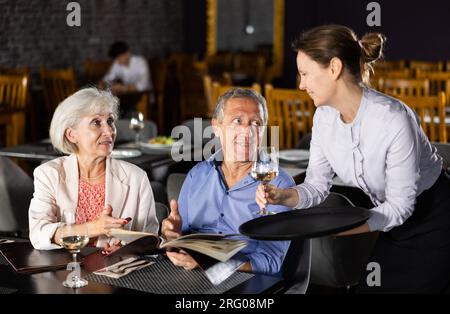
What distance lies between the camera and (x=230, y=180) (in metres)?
2.39

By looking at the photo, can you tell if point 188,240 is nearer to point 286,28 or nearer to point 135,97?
point 135,97

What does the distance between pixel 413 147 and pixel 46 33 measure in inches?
244

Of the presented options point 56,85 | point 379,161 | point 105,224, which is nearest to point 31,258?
point 105,224

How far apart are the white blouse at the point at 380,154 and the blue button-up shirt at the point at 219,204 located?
Result: 15 centimetres

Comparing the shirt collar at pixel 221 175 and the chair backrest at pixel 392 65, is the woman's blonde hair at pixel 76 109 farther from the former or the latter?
the chair backrest at pixel 392 65

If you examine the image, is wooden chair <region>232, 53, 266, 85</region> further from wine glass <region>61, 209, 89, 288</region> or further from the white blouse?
wine glass <region>61, 209, 89, 288</region>

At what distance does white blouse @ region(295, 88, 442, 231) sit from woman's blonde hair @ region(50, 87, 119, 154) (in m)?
0.69

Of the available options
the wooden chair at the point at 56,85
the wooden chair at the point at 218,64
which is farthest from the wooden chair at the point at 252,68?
the wooden chair at the point at 56,85

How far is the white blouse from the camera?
2.02m

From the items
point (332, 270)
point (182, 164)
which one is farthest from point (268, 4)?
point (332, 270)

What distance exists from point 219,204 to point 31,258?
0.60 m

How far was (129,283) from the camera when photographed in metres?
1.87

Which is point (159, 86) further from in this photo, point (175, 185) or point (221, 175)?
point (221, 175)

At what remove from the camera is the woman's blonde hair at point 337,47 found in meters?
2.06
